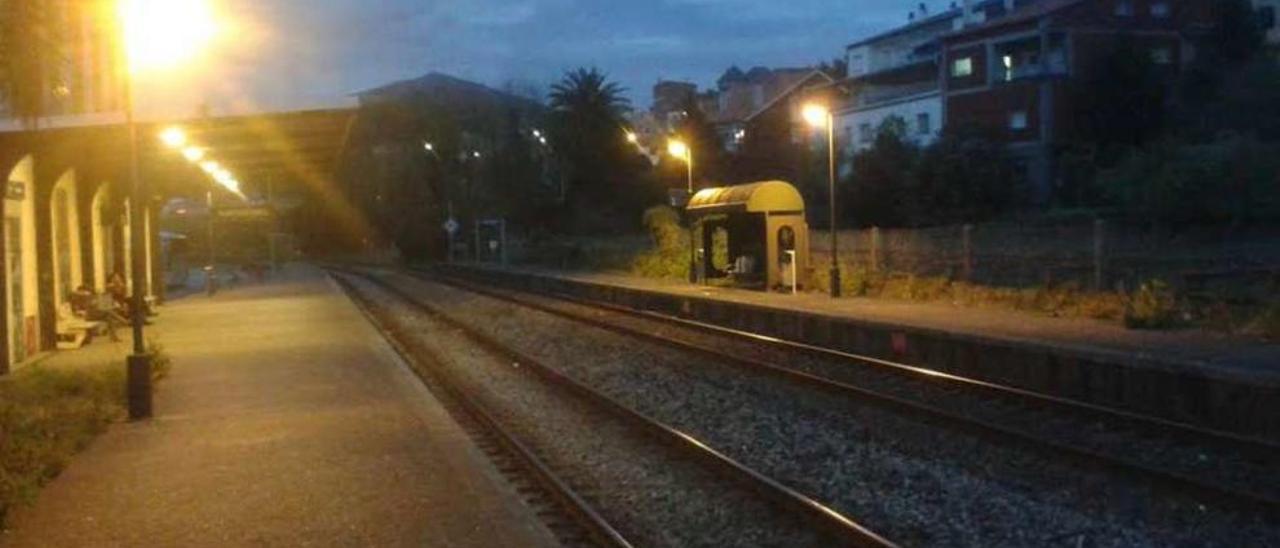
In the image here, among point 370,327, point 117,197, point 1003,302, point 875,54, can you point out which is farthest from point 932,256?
point 875,54

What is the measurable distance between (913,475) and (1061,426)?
3512 millimetres

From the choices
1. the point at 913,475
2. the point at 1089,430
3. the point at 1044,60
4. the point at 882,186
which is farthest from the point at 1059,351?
the point at 1044,60

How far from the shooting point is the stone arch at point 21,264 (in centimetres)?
2211

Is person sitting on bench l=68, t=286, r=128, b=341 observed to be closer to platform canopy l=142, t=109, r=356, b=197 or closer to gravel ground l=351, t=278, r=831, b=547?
platform canopy l=142, t=109, r=356, b=197

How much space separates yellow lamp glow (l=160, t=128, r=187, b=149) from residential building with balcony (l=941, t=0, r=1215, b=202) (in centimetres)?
3631

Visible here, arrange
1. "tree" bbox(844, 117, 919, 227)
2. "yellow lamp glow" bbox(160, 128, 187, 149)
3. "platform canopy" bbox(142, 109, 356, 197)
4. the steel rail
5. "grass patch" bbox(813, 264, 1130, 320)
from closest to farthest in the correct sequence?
the steel rail
"grass patch" bbox(813, 264, 1130, 320)
"yellow lamp glow" bbox(160, 128, 187, 149)
"platform canopy" bbox(142, 109, 356, 197)
"tree" bbox(844, 117, 919, 227)

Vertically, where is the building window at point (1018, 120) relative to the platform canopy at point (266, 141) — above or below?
above

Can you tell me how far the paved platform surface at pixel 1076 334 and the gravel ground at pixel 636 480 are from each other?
239 inches

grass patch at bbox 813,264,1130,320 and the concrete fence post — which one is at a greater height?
the concrete fence post

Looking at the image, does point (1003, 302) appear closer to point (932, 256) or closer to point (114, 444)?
point (932, 256)

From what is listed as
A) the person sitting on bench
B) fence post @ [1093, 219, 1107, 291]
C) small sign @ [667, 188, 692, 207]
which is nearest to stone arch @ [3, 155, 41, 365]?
the person sitting on bench

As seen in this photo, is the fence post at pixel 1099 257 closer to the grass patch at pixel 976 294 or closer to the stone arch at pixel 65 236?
the grass patch at pixel 976 294

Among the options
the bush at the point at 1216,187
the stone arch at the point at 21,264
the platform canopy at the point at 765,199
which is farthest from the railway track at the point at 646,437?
the bush at the point at 1216,187

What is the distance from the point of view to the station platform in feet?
53.4
